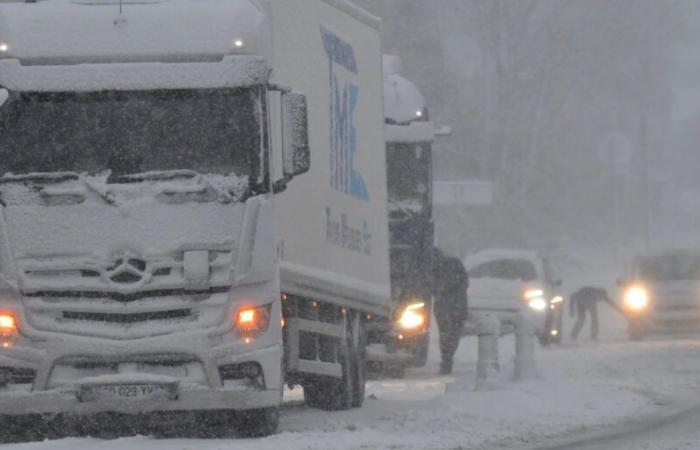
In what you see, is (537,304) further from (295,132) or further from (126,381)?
(126,381)

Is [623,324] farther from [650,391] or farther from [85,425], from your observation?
[85,425]

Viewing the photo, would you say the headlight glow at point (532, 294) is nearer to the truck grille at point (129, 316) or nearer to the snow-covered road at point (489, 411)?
the snow-covered road at point (489, 411)

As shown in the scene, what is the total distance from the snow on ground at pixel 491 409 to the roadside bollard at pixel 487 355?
A: 166 mm

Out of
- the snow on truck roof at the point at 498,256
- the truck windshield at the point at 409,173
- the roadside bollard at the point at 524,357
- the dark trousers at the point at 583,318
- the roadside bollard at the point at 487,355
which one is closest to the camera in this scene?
the roadside bollard at the point at 487,355

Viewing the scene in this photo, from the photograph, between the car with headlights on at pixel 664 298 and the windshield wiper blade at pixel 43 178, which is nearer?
the windshield wiper blade at pixel 43 178

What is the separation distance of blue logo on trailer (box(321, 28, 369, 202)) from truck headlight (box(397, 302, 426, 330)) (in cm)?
397

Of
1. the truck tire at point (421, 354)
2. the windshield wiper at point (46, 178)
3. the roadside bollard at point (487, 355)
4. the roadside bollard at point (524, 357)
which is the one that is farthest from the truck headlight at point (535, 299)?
the windshield wiper at point (46, 178)

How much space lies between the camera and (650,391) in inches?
822

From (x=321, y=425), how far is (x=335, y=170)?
2.53 metres

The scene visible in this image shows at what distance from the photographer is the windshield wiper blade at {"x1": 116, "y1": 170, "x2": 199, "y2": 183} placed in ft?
46.5

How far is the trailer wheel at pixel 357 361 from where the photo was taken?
18.2 metres

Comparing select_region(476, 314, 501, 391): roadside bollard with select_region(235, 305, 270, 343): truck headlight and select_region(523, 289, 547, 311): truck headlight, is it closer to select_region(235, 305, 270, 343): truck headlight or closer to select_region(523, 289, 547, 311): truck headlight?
select_region(235, 305, 270, 343): truck headlight

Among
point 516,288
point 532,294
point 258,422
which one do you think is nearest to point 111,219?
point 258,422

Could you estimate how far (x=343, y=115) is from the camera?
58.9ft
